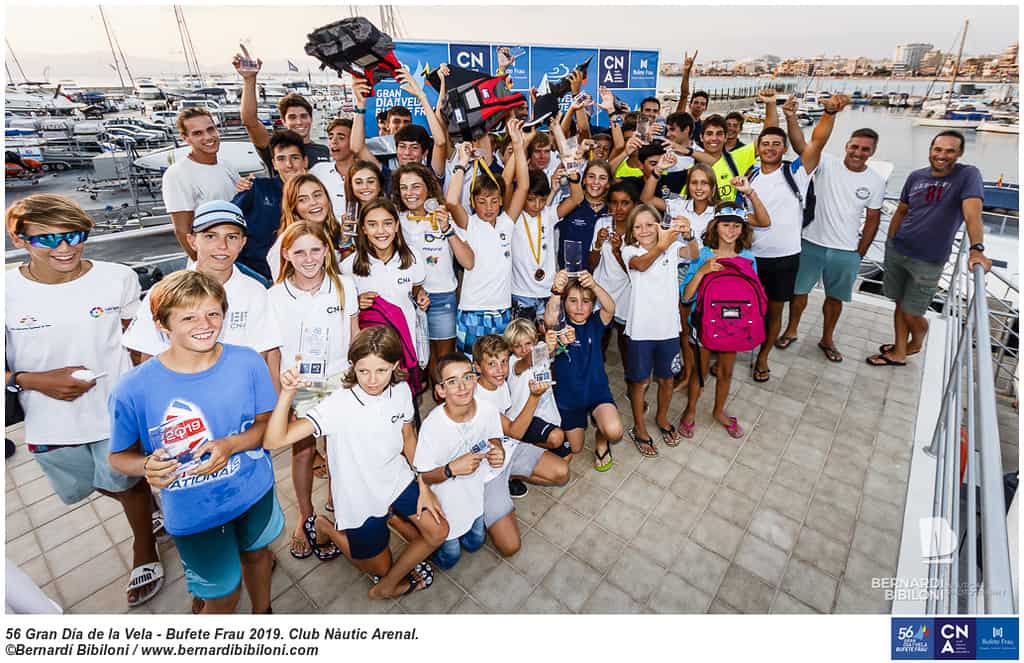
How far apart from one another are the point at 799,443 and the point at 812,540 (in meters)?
1.00

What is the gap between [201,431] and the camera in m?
1.88

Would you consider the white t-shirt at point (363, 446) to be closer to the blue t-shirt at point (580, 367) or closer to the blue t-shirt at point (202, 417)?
the blue t-shirt at point (202, 417)

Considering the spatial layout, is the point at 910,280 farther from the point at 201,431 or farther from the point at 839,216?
the point at 201,431

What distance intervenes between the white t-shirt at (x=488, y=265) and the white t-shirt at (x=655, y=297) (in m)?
0.86

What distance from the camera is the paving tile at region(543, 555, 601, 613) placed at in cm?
254

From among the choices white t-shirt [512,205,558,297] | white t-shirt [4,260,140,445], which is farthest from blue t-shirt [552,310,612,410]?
white t-shirt [4,260,140,445]

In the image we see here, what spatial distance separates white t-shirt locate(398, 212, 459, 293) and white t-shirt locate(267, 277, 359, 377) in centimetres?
80

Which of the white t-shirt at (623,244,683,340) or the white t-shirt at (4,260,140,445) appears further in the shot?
the white t-shirt at (623,244,683,340)

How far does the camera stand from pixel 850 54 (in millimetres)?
3607

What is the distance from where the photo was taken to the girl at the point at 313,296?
253cm

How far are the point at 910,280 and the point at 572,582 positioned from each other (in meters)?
4.13

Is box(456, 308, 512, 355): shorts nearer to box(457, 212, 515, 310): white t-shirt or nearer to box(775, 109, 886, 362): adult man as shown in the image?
box(457, 212, 515, 310): white t-shirt

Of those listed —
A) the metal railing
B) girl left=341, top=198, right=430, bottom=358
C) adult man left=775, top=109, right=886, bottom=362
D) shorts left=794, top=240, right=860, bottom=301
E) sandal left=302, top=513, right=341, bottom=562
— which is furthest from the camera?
shorts left=794, top=240, right=860, bottom=301

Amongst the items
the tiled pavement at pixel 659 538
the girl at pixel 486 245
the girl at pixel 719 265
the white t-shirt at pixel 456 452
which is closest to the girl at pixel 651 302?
the girl at pixel 719 265
